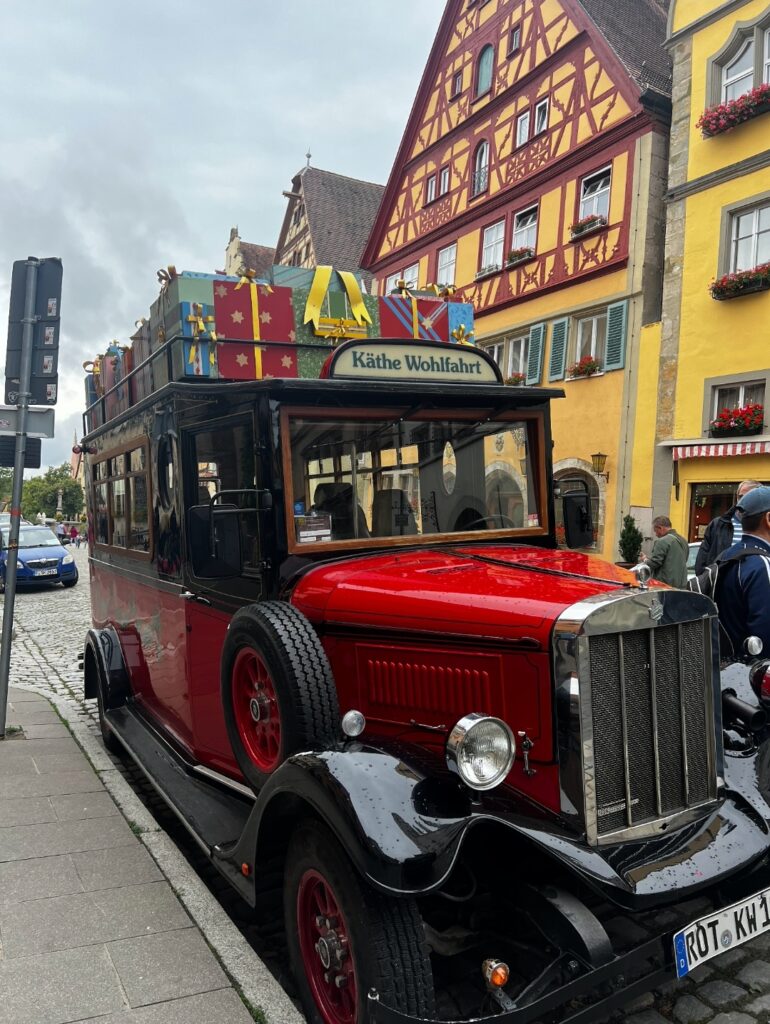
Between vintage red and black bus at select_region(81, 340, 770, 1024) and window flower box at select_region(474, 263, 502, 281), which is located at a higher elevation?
window flower box at select_region(474, 263, 502, 281)

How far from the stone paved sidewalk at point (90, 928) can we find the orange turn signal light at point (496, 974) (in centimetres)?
94

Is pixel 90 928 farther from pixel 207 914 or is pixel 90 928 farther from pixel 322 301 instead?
pixel 322 301

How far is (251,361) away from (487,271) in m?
15.7

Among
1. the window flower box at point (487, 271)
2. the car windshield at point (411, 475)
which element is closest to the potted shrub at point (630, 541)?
the window flower box at point (487, 271)

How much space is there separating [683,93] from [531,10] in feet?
17.8

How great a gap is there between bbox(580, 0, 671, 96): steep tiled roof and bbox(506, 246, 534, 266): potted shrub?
382cm

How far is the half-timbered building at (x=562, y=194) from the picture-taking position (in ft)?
49.6

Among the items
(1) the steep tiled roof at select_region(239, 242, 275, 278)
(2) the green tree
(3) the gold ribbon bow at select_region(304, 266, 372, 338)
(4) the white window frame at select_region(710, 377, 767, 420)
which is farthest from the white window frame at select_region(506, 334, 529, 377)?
(2) the green tree

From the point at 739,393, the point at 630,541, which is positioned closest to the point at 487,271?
the point at 739,393

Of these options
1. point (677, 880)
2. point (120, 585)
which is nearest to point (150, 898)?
point (677, 880)

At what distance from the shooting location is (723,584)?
4.10 meters

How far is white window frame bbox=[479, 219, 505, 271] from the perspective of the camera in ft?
60.5

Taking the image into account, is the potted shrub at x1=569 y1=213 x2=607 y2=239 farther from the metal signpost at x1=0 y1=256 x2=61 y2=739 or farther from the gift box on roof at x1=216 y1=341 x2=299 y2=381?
the gift box on roof at x1=216 y1=341 x2=299 y2=381

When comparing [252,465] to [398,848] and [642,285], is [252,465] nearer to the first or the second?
[398,848]
